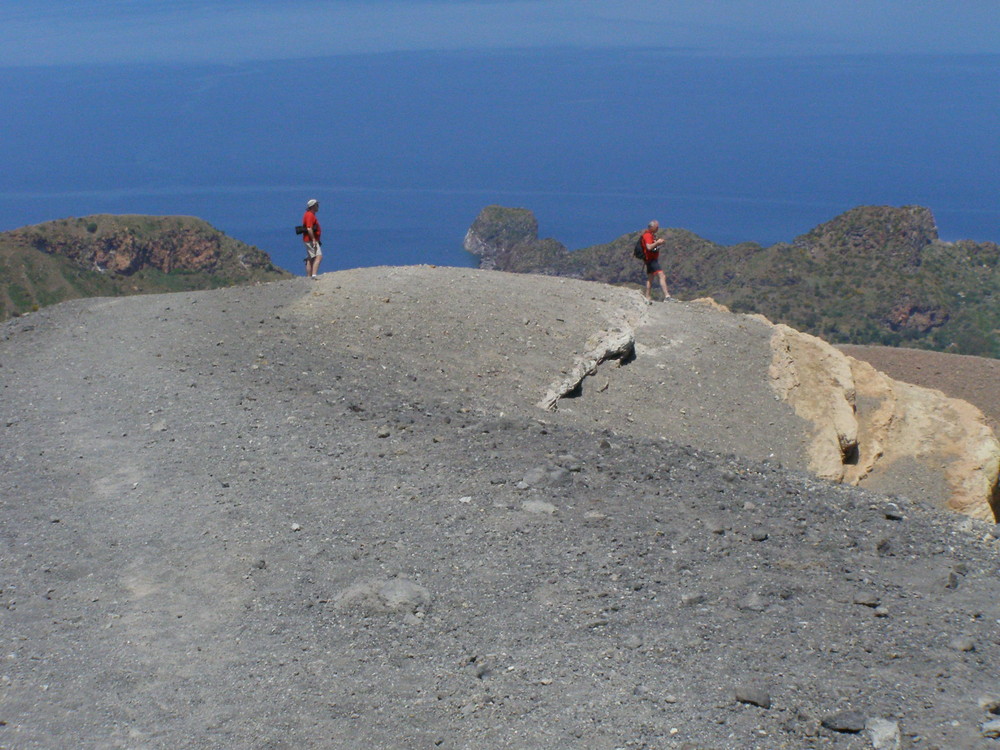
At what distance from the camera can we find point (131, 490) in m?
8.77

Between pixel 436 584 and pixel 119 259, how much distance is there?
62.2m

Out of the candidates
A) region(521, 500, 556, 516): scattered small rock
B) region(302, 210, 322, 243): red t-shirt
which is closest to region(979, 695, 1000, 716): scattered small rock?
region(521, 500, 556, 516): scattered small rock

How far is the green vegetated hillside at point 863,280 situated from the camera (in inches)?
2128

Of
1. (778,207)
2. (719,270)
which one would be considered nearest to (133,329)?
(719,270)

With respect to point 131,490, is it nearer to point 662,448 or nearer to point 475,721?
point 475,721

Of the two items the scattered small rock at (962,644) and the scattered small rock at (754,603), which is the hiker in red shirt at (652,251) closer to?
the scattered small rock at (754,603)

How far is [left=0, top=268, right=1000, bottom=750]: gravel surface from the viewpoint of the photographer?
5727mm

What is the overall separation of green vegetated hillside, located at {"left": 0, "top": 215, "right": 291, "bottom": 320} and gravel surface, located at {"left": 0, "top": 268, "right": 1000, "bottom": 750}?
4793 cm

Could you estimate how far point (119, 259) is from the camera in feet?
208

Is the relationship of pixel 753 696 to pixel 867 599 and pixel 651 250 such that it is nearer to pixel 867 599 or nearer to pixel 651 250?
pixel 867 599

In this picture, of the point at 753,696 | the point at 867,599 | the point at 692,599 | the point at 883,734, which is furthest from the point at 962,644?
the point at 692,599

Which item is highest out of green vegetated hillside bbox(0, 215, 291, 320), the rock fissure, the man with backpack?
the man with backpack

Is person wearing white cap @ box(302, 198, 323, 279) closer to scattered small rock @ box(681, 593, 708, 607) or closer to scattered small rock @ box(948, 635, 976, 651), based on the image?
scattered small rock @ box(681, 593, 708, 607)

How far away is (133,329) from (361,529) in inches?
307
